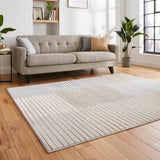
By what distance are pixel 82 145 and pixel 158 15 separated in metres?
4.45

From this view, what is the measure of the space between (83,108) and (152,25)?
382 cm

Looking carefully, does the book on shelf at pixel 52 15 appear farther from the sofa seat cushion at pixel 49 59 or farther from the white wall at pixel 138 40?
the white wall at pixel 138 40

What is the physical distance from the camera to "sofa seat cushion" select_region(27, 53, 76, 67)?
3406mm

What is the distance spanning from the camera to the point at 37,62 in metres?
3.43

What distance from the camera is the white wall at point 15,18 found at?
167 inches

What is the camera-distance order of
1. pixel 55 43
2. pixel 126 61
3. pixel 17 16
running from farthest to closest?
pixel 126 61
pixel 17 16
pixel 55 43

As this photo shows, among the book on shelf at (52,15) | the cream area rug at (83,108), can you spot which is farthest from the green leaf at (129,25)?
the cream area rug at (83,108)

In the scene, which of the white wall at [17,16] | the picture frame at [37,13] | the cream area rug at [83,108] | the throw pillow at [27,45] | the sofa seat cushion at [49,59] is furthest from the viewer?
the picture frame at [37,13]

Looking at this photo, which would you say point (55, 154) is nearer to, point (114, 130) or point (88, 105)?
point (114, 130)

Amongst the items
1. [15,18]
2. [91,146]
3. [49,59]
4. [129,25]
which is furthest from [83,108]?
[129,25]

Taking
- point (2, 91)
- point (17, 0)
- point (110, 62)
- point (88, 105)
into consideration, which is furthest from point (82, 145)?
point (17, 0)

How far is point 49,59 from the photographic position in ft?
11.5

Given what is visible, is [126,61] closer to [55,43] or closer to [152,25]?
[152,25]

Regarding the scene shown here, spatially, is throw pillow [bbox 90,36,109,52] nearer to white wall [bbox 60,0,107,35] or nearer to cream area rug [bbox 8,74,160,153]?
white wall [bbox 60,0,107,35]
